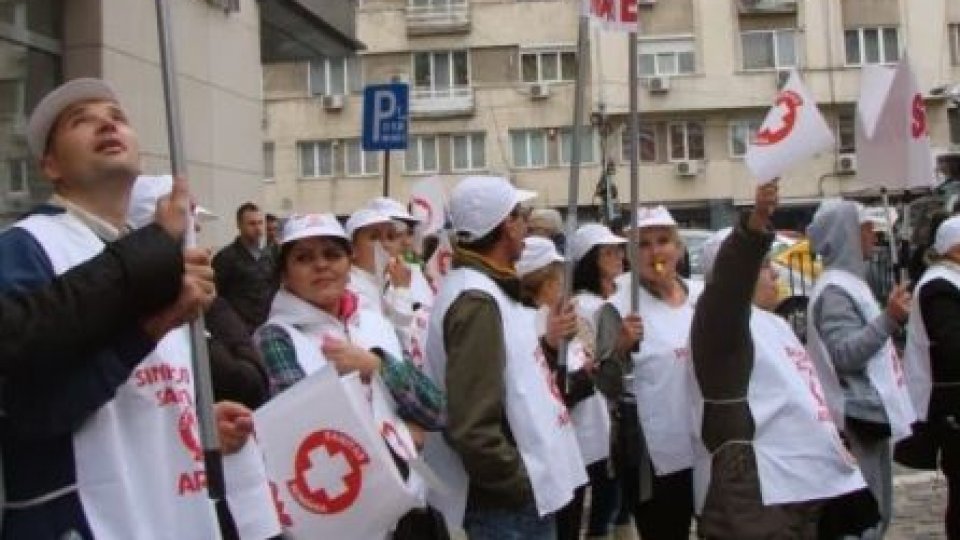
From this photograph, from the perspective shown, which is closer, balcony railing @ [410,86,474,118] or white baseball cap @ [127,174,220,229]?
white baseball cap @ [127,174,220,229]

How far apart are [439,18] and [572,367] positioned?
129 ft

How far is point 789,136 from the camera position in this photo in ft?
17.5

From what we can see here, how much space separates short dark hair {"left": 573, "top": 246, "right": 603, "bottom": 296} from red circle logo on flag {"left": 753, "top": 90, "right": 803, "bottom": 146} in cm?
220

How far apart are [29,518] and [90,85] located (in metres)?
0.95

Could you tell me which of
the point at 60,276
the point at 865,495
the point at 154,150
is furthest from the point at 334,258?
the point at 154,150

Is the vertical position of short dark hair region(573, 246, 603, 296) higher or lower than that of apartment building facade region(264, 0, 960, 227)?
lower

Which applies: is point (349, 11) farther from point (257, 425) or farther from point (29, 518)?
point (29, 518)

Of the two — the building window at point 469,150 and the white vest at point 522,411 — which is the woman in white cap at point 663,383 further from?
the building window at point 469,150

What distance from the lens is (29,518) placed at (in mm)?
2645

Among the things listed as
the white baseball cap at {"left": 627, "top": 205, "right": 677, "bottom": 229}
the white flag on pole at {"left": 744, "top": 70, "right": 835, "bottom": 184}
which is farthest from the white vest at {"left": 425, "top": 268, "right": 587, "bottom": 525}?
the white baseball cap at {"left": 627, "top": 205, "right": 677, "bottom": 229}

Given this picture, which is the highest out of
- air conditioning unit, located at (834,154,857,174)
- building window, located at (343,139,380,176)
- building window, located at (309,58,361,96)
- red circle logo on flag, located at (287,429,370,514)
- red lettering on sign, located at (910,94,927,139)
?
building window, located at (309,58,361,96)

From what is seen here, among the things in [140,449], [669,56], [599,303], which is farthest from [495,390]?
[669,56]

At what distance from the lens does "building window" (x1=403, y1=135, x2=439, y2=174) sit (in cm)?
4481

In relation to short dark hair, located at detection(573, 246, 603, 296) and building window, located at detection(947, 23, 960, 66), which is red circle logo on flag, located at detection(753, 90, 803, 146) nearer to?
short dark hair, located at detection(573, 246, 603, 296)
